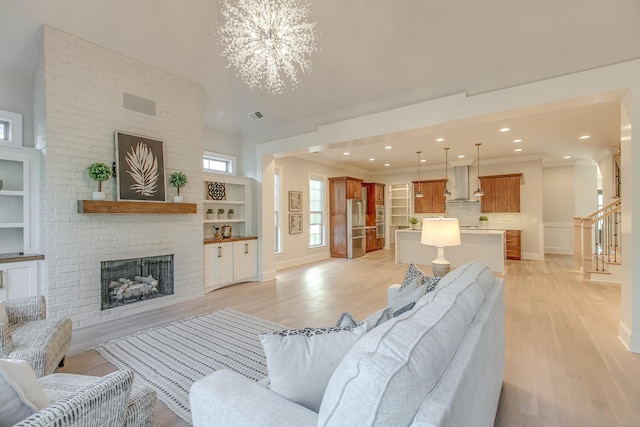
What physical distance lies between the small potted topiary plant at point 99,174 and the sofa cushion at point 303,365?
3.50 metres

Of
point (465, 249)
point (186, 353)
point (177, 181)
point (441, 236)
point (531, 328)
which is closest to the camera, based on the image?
point (186, 353)

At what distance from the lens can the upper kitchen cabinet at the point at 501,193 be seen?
8.32 metres

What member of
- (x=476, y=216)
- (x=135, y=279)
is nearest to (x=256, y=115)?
(x=135, y=279)

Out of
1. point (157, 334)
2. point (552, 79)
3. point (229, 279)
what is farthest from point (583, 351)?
point (229, 279)

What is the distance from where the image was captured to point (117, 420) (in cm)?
120

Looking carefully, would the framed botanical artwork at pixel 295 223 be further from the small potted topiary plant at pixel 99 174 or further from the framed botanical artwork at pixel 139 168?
the small potted topiary plant at pixel 99 174

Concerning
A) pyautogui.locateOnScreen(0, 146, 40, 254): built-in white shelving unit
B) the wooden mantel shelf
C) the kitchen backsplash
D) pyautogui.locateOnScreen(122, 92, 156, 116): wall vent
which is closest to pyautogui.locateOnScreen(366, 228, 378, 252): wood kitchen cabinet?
the kitchen backsplash

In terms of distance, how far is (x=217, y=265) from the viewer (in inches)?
201

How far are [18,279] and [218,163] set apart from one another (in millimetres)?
3509

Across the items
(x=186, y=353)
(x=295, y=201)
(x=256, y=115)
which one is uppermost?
(x=256, y=115)

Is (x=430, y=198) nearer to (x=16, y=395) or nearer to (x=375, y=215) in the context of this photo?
(x=375, y=215)

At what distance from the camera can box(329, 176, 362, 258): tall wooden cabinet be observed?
8.62m

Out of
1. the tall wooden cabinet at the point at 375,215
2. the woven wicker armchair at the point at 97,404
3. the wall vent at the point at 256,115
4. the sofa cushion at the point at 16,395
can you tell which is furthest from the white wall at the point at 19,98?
the tall wooden cabinet at the point at 375,215

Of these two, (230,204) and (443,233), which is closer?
(443,233)
